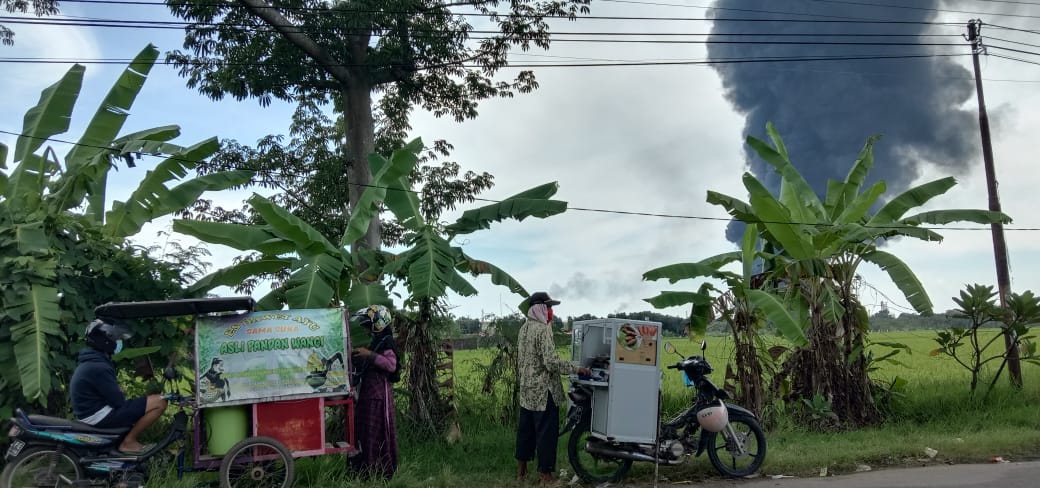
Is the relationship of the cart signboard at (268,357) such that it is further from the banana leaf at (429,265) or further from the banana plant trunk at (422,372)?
the banana plant trunk at (422,372)

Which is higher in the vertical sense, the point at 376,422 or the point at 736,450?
the point at 376,422

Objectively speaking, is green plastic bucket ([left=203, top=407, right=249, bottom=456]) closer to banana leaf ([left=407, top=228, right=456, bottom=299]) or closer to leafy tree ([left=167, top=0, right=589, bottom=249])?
banana leaf ([left=407, top=228, right=456, bottom=299])

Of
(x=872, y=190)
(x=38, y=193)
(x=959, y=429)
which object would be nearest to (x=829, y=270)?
(x=872, y=190)

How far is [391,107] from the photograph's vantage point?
715 inches

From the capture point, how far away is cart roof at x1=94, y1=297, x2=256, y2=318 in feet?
22.7

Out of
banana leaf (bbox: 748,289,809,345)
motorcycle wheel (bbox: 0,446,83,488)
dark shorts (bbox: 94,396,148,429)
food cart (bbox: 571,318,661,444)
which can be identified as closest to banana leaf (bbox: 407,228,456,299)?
food cart (bbox: 571,318,661,444)

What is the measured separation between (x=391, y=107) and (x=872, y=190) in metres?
10.6

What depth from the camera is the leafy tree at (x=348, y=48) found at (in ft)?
47.3

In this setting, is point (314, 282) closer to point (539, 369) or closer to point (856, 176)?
point (539, 369)

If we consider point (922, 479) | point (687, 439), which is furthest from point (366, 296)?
point (922, 479)

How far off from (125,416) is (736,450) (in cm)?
600

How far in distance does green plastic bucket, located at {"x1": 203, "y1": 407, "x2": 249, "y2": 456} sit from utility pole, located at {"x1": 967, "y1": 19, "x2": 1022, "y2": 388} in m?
13.6

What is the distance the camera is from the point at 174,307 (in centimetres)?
697

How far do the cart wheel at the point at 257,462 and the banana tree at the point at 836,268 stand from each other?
25.0ft
